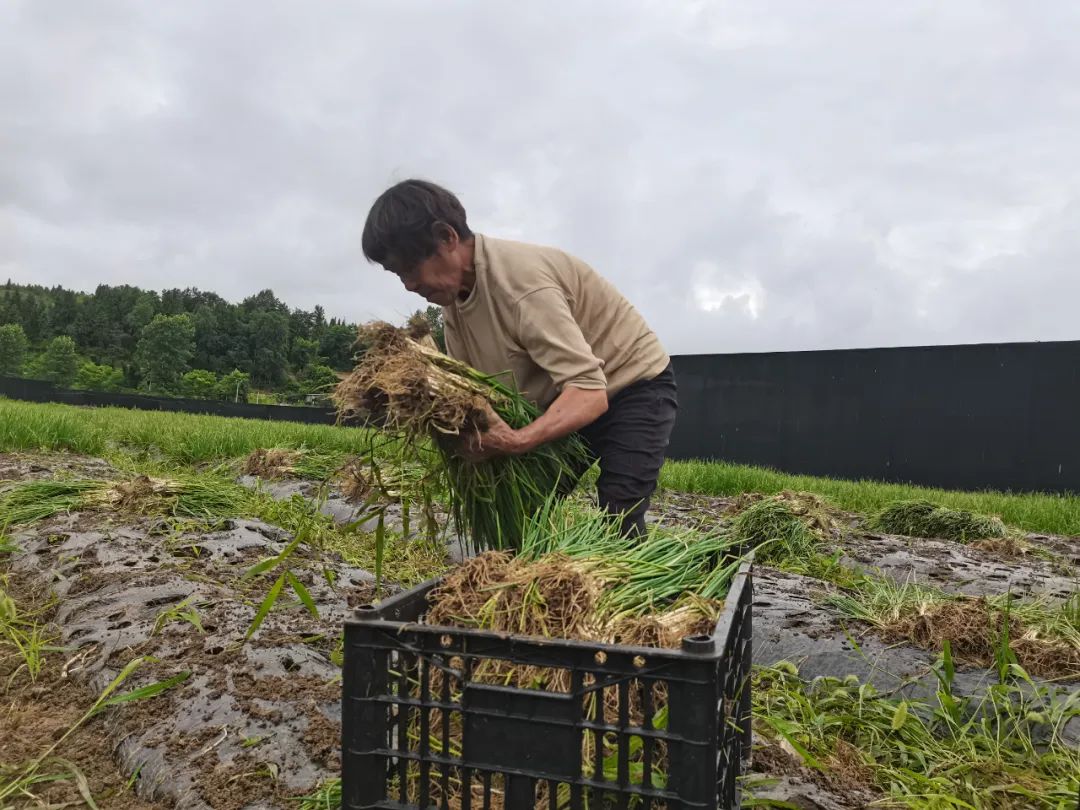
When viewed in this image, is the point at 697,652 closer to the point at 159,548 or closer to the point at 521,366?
the point at 521,366

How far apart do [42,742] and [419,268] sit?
134 cm

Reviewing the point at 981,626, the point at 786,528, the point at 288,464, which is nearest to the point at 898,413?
the point at 786,528

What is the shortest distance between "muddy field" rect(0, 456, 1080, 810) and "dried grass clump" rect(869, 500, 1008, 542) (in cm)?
131

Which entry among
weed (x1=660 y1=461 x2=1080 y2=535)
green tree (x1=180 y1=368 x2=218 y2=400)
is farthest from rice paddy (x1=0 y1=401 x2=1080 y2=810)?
green tree (x1=180 y1=368 x2=218 y2=400)

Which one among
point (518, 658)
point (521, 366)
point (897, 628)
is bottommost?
point (897, 628)

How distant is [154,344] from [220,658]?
5548 cm

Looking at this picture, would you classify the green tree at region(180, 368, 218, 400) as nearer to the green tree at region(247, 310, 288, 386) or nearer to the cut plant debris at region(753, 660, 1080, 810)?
the green tree at region(247, 310, 288, 386)

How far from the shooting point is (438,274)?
5.81ft

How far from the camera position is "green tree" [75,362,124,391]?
53.6 m

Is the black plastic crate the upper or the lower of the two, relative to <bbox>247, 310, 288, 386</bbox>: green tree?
lower

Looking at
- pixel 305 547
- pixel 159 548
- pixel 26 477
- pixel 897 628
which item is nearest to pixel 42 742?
pixel 159 548

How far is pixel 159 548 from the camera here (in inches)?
118

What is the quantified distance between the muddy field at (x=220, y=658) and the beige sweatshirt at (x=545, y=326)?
0.53 m

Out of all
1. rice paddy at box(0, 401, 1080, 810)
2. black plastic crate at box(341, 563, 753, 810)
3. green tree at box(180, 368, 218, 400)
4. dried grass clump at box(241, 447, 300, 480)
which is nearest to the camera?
black plastic crate at box(341, 563, 753, 810)
